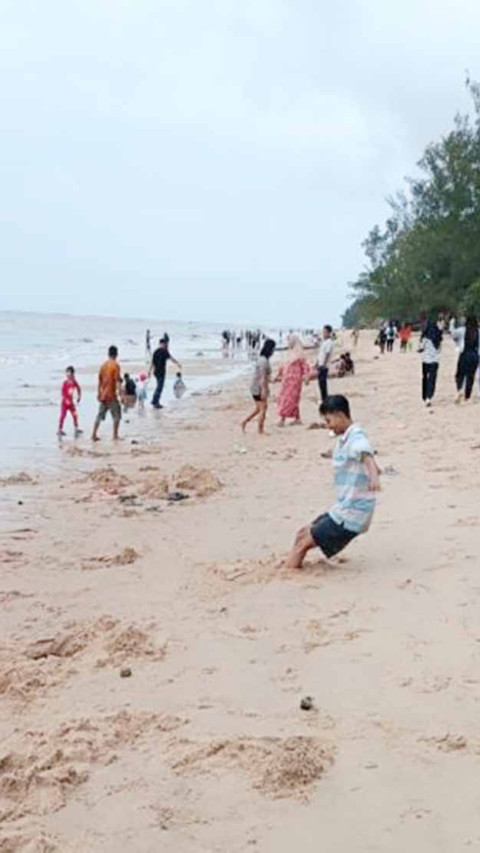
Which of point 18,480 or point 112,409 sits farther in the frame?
point 112,409

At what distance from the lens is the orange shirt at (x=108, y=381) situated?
53.2ft

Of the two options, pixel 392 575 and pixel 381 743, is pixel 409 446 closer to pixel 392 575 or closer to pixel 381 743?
pixel 392 575

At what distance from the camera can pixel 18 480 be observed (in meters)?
11.9

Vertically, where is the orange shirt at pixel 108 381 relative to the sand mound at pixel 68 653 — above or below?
above

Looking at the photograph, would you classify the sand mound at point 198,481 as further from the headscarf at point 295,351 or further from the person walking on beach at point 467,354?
the person walking on beach at point 467,354

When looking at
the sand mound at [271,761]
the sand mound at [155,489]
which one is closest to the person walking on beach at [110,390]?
the sand mound at [155,489]

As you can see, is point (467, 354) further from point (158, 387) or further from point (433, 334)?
point (158, 387)

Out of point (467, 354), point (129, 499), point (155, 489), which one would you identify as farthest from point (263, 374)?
point (129, 499)

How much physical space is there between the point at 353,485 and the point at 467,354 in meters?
11.4

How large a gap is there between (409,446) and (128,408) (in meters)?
10.4

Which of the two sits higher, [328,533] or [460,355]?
[460,355]

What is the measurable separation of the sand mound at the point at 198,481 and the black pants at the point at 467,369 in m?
7.54

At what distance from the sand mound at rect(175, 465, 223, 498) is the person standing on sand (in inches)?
146

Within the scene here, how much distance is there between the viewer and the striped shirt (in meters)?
6.72
